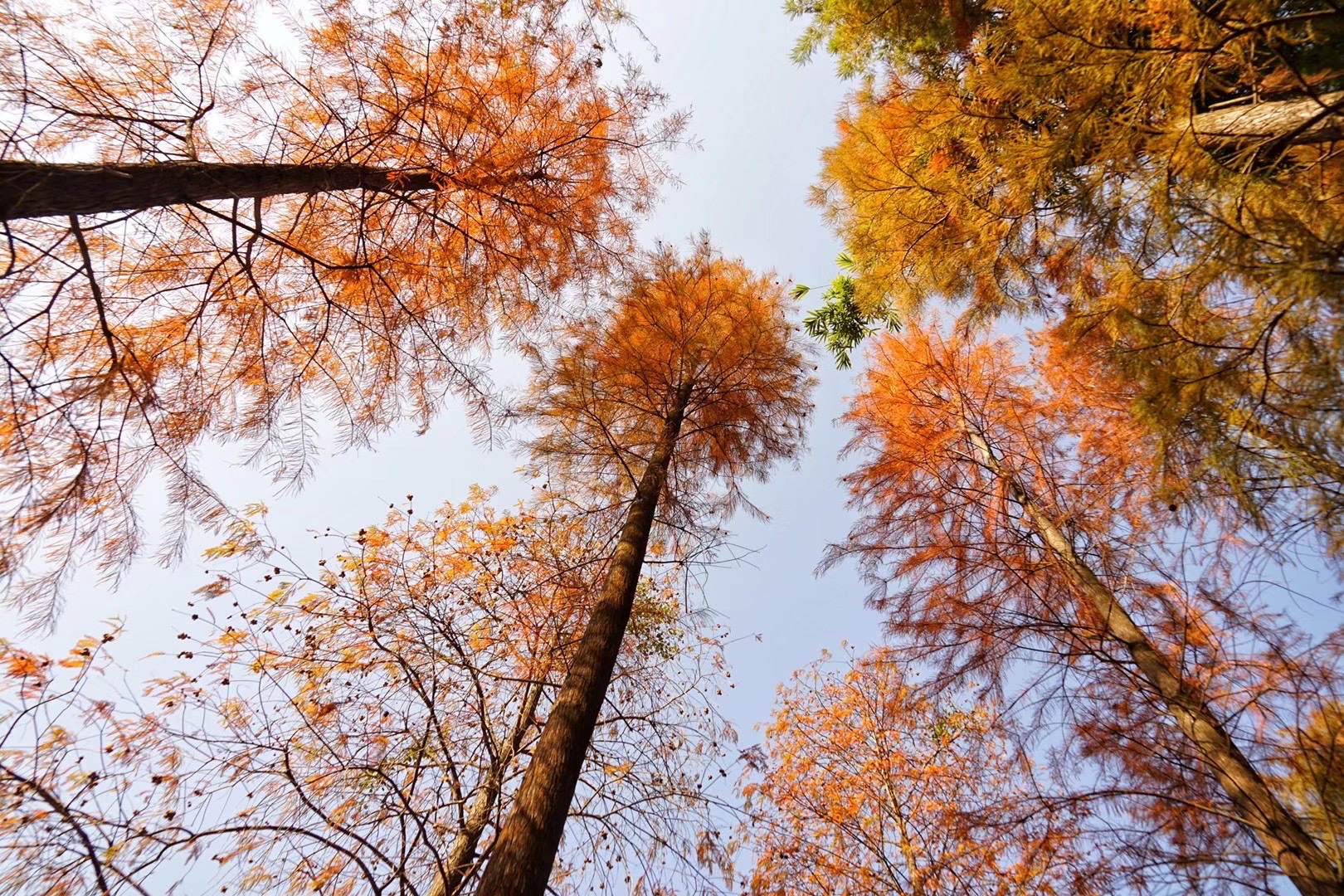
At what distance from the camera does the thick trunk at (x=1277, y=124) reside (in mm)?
2512

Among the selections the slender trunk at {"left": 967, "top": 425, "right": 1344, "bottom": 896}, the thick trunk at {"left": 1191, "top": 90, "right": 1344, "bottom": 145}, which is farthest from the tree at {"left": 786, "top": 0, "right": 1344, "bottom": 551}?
the slender trunk at {"left": 967, "top": 425, "right": 1344, "bottom": 896}

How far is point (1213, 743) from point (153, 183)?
6.60 meters

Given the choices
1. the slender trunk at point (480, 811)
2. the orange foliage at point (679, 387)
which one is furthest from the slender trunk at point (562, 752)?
the orange foliage at point (679, 387)

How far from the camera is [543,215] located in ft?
13.9

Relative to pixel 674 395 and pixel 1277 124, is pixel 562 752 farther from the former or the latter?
pixel 1277 124

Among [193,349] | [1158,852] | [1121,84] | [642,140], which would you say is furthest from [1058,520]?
[193,349]

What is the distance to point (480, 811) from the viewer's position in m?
3.75

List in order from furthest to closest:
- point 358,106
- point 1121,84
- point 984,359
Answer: point 984,359
point 358,106
point 1121,84

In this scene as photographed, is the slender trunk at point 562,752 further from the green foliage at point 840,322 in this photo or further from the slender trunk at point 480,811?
the green foliage at point 840,322

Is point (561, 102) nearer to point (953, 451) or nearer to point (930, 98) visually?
point (930, 98)

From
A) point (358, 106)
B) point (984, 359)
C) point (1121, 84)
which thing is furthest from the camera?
point (984, 359)

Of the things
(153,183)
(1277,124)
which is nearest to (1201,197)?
(1277,124)

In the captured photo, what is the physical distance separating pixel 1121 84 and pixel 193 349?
5.21 m

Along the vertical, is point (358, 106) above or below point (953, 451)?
below
